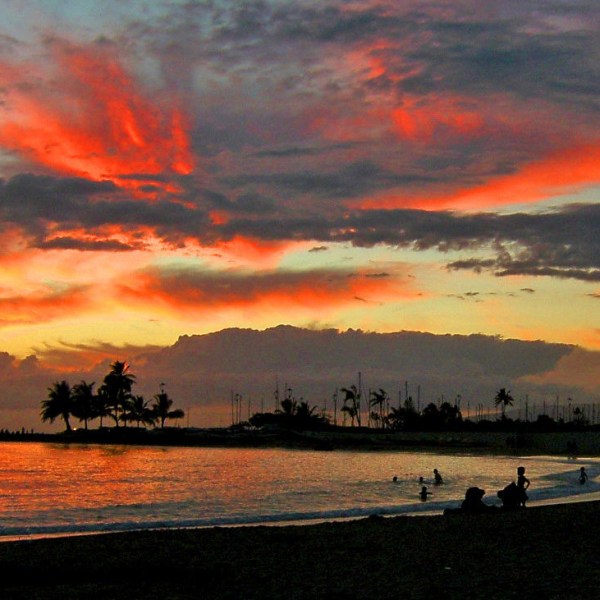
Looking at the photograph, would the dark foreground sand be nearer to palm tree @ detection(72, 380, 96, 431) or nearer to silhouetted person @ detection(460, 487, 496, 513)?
silhouetted person @ detection(460, 487, 496, 513)

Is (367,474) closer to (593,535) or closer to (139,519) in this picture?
(139,519)

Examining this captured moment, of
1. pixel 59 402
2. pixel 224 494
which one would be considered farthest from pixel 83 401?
pixel 224 494

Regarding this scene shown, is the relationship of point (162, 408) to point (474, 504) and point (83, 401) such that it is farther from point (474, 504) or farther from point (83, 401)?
point (474, 504)

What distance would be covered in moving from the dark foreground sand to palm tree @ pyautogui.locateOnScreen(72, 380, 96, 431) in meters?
154

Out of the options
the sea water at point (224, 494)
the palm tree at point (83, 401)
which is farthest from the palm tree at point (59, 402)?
the sea water at point (224, 494)

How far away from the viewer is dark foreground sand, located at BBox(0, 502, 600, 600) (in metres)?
13.1

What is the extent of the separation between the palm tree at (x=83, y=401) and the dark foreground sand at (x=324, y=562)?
154 metres

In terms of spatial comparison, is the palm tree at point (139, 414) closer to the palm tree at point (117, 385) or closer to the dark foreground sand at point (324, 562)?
the palm tree at point (117, 385)

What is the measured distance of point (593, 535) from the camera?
63.1 ft

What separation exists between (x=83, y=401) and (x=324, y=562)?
162 m

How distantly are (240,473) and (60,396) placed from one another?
110m

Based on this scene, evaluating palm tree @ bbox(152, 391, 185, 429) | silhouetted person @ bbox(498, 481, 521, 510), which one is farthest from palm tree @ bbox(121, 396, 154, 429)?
silhouetted person @ bbox(498, 481, 521, 510)

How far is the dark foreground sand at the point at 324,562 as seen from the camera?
1314 cm

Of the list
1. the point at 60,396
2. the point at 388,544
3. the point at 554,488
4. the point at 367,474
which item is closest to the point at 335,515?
the point at 388,544
